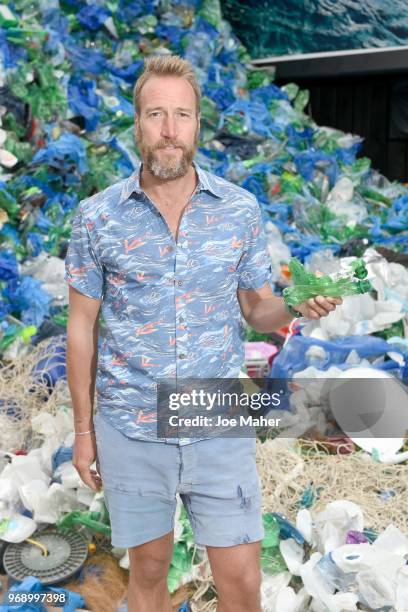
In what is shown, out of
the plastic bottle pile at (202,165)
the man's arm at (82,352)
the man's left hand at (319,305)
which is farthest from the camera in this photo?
the plastic bottle pile at (202,165)

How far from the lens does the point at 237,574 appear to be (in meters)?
1.72

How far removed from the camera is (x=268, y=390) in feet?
11.7

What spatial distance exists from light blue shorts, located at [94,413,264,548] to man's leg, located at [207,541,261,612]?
0.03 m

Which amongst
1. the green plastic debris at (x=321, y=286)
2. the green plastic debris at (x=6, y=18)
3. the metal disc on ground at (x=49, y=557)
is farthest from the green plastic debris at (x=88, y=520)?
the green plastic debris at (x=6, y=18)

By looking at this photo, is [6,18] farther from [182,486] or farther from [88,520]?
[182,486]

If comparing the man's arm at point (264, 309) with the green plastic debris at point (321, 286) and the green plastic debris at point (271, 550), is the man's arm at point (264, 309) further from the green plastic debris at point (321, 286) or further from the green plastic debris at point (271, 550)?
the green plastic debris at point (271, 550)

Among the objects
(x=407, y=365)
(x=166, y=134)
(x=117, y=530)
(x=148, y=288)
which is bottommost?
(x=407, y=365)

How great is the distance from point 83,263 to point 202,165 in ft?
12.9

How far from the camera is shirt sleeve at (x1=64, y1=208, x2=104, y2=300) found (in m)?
1.73

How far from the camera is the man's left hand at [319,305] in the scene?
1.57 m

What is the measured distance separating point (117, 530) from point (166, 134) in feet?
3.11

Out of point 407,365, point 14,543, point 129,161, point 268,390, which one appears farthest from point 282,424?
point 129,161

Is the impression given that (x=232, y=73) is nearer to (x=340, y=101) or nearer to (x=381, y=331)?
(x=340, y=101)

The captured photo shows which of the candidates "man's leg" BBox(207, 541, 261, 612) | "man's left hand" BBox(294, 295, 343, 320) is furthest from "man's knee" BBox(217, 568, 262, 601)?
"man's left hand" BBox(294, 295, 343, 320)
